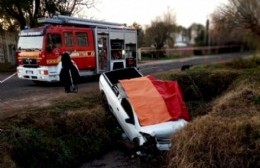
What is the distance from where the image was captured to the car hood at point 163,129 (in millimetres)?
10758

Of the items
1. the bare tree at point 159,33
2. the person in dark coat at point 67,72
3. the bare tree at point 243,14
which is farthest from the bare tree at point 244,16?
the bare tree at point 159,33

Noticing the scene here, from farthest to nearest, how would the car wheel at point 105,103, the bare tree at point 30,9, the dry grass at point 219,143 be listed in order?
the bare tree at point 30,9 → the car wheel at point 105,103 → the dry grass at point 219,143

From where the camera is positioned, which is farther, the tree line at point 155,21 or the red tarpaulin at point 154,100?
the tree line at point 155,21

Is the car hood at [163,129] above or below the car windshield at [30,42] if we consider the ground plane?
below

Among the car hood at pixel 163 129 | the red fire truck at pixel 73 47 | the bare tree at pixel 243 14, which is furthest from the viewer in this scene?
the bare tree at pixel 243 14

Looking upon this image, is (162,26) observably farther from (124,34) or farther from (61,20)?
(61,20)

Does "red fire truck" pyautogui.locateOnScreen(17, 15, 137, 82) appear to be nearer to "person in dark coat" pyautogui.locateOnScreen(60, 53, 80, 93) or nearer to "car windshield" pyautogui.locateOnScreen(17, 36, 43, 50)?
"car windshield" pyautogui.locateOnScreen(17, 36, 43, 50)

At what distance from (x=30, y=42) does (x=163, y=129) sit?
8971 mm

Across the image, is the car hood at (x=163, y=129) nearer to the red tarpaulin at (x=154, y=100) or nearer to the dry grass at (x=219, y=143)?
the red tarpaulin at (x=154, y=100)

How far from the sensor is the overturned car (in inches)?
427

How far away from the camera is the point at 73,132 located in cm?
1145

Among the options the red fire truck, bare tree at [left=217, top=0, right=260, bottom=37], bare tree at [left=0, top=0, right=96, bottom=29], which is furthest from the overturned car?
bare tree at [left=0, top=0, right=96, bottom=29]

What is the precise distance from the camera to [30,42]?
57.4ft

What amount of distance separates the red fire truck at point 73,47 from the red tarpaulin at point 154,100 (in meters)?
5.64
